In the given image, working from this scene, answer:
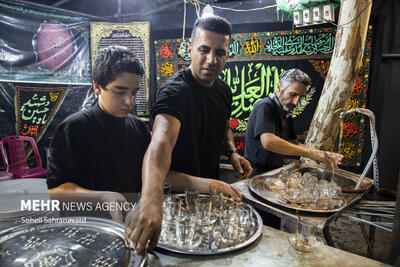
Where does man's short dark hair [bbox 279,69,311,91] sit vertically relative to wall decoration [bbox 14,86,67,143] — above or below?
above

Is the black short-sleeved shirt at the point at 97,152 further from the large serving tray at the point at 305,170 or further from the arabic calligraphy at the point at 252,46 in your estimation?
the arabic calligraphy at the point at 252,46

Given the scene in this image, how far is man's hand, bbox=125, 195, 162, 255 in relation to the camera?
99cm

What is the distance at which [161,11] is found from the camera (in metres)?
5.37

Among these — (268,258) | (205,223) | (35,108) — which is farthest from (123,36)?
(268,258)

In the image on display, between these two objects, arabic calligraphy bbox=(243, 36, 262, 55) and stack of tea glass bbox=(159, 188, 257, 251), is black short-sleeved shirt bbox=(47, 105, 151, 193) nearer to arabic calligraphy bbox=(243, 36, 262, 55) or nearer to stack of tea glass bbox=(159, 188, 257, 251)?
stack of tea glass bbox=(159, 188, 257, 251)

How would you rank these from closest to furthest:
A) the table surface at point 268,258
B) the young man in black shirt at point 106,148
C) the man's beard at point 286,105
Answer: the table surface at point 268,258 → the young man in black shirt at point 106,148 → the man's beard at point 286,105

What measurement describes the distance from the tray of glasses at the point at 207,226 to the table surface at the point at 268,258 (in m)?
0.03

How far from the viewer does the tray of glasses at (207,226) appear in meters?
1.22

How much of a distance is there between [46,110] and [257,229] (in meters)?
4.89

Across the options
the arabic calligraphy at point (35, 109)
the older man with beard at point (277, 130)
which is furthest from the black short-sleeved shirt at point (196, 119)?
the arabic calligraphy at point (35, 109)

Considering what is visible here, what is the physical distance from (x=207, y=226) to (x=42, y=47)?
493 centimetres

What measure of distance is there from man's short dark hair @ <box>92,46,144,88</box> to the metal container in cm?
95

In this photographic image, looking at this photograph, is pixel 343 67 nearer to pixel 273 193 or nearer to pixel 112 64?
pixel 273 193

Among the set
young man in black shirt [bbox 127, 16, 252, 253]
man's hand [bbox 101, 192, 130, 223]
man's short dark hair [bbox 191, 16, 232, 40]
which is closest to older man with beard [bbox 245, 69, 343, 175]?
young man in black shirt [bbox 127, 16, 252, 253]
